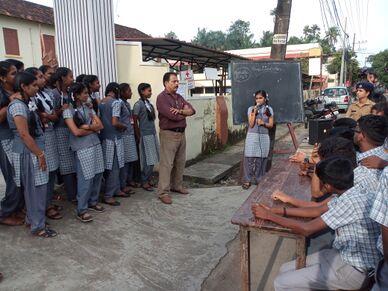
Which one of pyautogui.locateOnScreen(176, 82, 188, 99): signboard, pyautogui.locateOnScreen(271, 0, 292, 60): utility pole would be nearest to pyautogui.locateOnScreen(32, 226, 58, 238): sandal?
pyautogui.locateOnScreen(176, 82, 188, 99): signboard

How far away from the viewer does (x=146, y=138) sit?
199 inches

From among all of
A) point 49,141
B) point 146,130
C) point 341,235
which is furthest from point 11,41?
point 341,235

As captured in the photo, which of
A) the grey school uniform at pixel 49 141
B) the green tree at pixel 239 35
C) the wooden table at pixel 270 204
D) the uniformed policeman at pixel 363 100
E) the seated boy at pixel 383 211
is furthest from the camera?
the green tree at pixel 239 35

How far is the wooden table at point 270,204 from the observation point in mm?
2250

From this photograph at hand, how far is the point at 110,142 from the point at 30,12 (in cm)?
1425

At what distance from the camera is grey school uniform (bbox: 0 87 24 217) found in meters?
3.55

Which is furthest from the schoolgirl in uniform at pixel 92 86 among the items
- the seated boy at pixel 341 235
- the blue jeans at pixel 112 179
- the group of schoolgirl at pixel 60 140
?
the seated boy at pixel 341 235

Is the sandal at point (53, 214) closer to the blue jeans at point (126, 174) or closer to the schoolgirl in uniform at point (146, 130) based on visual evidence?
the blue jeans at point (126, 174)

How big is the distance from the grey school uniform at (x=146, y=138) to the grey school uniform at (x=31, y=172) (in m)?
1.70

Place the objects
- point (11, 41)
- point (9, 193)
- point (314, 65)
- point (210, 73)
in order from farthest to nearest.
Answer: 1. point (314, 65)
2. point (11, 41)
3. point (210, 73)
4. point (9, 193)

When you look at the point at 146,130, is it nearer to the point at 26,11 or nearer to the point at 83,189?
the point at 83,189

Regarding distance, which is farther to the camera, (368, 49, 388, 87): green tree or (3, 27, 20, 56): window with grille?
(368, 49, 388, 87): green tree

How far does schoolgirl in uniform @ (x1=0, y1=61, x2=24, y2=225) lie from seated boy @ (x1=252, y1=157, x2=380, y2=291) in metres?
2.65

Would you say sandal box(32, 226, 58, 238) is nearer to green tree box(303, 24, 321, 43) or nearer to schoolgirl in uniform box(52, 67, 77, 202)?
schoolgirl in uniform box(52, 67, 77, 202)
